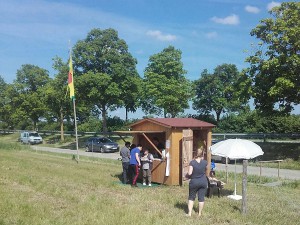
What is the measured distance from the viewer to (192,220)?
9.57 metres

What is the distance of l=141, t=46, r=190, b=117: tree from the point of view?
156ft

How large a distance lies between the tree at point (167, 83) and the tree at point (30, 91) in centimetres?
1934

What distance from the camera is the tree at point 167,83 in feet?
156

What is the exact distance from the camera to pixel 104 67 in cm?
4569

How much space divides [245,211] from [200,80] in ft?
177

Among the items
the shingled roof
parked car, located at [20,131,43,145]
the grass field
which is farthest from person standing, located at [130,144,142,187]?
parked car, located at [20,131,43,145]

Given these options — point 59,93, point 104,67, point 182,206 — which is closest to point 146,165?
point 182,206

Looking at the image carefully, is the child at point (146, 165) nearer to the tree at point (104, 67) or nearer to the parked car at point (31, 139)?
the tree at point (104, 67)

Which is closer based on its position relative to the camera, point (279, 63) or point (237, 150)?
point (237, 150)

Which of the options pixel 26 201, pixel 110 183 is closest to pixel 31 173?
pixel 110 183

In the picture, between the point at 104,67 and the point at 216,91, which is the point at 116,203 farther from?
the point at 216,91

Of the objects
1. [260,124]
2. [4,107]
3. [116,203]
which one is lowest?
[116,203]

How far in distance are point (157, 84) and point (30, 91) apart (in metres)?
28.2

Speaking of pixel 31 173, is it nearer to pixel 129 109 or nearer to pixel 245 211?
pixel 245 211
